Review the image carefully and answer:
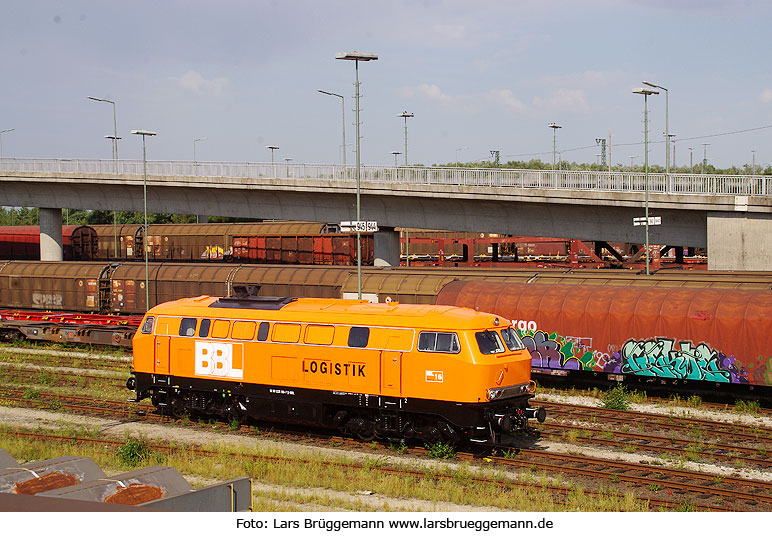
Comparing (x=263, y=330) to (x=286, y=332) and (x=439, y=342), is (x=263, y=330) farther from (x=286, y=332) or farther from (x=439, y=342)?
(x=439, y=342)

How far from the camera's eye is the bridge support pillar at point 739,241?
38.7 m

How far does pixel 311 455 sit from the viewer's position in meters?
18.8

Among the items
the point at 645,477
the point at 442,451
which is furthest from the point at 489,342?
the point at 645,477

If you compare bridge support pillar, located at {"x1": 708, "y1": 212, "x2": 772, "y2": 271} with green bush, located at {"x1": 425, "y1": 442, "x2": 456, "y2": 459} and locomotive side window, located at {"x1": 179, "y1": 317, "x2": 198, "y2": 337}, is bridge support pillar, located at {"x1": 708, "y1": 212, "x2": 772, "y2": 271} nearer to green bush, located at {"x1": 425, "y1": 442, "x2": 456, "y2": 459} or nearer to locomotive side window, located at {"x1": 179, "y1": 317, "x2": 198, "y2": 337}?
green bush, located at {"x1": 425, "y1": 442, "x2": 456, "y2": 459}

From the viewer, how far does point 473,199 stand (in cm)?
4581

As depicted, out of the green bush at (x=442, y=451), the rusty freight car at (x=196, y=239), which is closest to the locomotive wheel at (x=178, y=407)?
the green bush at (x=442, y=451)

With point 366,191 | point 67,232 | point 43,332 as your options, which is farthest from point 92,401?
point 67,232

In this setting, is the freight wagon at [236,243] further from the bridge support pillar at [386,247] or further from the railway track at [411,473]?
the railway track at [411,473]

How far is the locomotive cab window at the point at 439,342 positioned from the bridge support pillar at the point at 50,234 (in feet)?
165

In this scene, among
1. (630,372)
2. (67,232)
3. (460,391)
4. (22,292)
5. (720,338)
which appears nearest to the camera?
(460,391)

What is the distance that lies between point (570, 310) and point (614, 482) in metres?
10.4

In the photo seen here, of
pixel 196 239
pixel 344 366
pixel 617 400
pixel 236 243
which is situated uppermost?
pixel 196 239

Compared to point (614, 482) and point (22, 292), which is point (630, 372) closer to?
point (614, 482)

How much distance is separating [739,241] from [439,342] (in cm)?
2720
